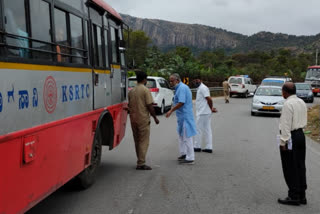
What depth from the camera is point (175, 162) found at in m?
8.73

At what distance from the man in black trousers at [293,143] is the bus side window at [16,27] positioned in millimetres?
3292

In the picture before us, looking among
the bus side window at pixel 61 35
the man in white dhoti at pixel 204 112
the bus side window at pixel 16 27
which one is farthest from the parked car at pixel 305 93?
the bus side window at pixel 16 27

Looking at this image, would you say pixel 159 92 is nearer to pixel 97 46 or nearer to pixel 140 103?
pixel 140 103

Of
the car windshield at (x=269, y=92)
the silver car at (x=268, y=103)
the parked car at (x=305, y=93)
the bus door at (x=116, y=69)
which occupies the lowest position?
the parked car at (x=305, y=93)

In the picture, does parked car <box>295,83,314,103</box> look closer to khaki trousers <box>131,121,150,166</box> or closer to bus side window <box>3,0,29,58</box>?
khaki trousers <box>131,121,150,166</box>

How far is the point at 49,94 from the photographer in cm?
446

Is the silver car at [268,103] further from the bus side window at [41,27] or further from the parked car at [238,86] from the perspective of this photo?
the bus side window at [41,27]

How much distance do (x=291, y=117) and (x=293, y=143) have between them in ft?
1.14

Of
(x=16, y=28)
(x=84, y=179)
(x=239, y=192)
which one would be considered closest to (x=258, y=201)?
(x=239, y=192)

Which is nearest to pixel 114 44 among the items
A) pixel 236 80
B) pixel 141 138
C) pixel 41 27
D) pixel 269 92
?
pixel 141 138

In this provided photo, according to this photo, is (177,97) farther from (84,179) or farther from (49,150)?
Result: (49,150)

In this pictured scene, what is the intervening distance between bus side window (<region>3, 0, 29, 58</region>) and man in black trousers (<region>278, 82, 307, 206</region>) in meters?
3.29

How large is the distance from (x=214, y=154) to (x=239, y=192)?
11.2 feet

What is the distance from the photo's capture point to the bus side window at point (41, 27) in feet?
14.1
